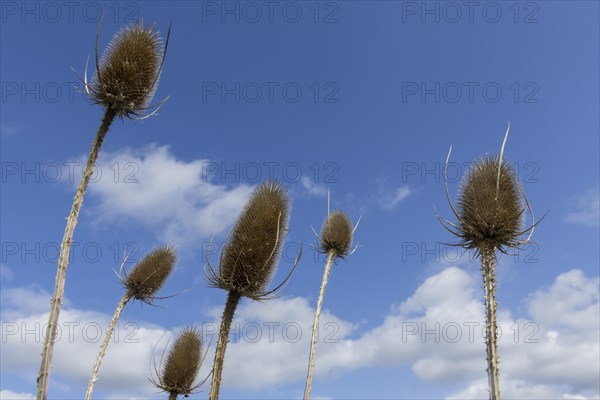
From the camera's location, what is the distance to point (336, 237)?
21.9 meters

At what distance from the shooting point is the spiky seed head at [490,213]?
1081cm

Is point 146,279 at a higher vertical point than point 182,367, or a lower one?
higher

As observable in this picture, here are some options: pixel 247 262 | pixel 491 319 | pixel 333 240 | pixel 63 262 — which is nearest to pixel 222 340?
pixel 247 262

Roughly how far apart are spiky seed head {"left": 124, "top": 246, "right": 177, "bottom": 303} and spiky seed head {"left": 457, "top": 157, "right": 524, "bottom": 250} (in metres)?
13.3

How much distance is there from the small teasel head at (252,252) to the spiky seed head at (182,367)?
9.93 metres

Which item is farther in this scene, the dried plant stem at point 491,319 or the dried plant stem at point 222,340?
the dried plant stem at point 222,340

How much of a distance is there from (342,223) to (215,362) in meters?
A: 13.1

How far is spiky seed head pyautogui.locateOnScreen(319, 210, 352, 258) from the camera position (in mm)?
22016

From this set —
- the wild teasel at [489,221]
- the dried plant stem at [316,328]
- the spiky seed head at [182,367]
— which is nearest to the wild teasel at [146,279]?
the spiky seed head at [182,367]

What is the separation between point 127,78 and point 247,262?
4.37 meters

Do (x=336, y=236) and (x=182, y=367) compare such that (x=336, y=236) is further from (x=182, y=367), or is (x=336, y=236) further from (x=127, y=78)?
(x=127, y=78)

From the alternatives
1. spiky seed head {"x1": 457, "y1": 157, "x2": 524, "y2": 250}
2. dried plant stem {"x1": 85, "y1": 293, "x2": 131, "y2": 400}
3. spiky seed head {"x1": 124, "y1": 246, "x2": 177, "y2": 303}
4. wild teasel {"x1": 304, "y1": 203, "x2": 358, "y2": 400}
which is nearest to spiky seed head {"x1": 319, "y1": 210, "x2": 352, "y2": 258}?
wild teasel {"x1": 304, "y1": 203, "x2": 358, "y2": 400}

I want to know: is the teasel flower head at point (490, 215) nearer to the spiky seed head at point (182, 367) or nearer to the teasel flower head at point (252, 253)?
the teasel flower head at point (252, 253)

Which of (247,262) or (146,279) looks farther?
(146,279)
